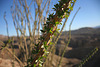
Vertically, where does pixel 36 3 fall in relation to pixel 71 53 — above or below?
above

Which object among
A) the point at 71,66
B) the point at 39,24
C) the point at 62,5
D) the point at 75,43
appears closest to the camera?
the point at 62,5

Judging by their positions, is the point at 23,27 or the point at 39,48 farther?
the point at 23,27

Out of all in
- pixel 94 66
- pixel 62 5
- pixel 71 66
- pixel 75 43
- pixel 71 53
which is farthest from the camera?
pixel 75 43

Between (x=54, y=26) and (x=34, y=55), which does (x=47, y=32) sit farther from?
(x=34, y=55)

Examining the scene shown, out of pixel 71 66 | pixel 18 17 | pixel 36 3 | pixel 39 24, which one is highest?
pixel 36 3

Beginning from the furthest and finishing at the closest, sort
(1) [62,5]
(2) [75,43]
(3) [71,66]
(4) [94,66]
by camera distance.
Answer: (2) [75,43] → (3) [71,66] → (4) [94,66] → (1) [62,5]

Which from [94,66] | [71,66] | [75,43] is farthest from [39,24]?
[75,43]

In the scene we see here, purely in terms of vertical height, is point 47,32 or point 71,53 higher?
point 47,32

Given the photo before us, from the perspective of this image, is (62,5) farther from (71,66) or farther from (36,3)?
(71,66)

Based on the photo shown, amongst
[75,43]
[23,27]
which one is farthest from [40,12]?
[75,43]
